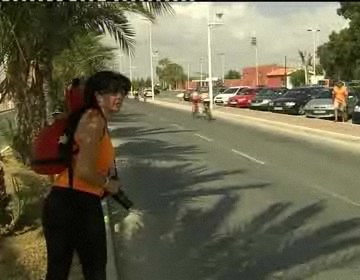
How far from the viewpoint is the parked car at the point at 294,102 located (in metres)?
34.6

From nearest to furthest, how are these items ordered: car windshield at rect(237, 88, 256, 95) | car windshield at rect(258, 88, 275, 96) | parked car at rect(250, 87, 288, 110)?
parked car at rect(250, 87, 288, 110) < car windshield at rect(258, 88, 275, 96) < car windshield at rect(237, 88, 256, 95)

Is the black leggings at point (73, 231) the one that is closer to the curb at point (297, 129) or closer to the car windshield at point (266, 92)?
the curb at point (297, 129)

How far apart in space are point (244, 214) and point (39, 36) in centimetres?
342

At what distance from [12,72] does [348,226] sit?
5.24 metres

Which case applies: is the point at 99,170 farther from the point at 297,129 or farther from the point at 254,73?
the point at 254,73

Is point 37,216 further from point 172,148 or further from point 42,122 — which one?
point 172,148

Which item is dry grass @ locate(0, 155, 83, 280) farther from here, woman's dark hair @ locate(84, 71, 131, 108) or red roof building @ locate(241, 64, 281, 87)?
red roof building @ locate(241, 64, 281, 87)

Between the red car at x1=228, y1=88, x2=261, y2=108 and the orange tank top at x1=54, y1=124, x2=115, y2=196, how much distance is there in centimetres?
4292

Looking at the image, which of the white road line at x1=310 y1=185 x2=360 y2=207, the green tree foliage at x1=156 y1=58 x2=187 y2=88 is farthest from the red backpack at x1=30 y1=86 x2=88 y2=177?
the green tree foliage at x1=156 y1=58 x2=187 y2=88

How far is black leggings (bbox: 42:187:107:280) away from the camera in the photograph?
145 inches

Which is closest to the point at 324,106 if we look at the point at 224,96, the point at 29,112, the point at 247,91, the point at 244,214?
the point at 29,112

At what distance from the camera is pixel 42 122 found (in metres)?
12.9

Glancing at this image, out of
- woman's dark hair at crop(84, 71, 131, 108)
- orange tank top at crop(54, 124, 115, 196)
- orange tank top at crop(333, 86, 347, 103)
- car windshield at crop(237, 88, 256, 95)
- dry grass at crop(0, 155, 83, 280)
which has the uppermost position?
woman's dark hair at crop(84, 71, 131, 108)

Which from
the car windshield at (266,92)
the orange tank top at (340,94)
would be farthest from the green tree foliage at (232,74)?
the orange tank top at (340,94)
